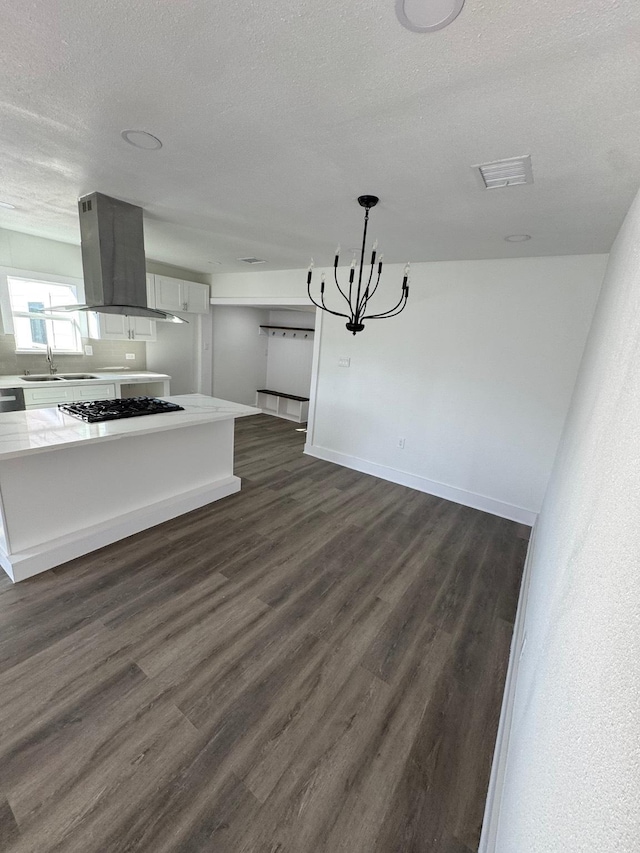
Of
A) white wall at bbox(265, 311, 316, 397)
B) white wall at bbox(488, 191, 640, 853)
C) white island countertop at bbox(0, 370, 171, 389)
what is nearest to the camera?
white wall at bbox(488, 191, 640, 853)

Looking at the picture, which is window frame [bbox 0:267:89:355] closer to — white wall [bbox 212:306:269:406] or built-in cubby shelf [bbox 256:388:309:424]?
white wall [bbox 212:306:269:406]

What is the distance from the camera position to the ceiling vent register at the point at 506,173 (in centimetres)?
167

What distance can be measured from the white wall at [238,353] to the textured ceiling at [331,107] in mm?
3863

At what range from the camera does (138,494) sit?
9.64ft

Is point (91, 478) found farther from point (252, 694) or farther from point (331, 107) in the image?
point (331, 107)

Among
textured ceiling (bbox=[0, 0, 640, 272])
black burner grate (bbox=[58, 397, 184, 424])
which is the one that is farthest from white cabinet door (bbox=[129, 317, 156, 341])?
textured ceiling (bbox=[0, 0, 640, 272])

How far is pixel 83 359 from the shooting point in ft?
15.9

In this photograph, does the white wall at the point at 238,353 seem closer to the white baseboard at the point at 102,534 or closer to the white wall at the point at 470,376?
the white wall at the point at 470,376

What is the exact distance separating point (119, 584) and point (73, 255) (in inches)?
171

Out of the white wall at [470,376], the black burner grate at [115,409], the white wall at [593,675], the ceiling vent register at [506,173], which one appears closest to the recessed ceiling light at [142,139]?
the ceiling vent register at [506,173]

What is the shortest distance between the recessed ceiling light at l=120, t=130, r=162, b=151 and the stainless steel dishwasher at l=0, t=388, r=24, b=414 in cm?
325

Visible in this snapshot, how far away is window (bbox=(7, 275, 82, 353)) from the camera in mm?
4184

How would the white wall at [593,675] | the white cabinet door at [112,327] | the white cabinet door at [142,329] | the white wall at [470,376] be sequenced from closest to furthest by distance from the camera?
1. the white wall at [593,675]
2. the white wall at [470,376]
3. the white cabinet door at [112,327]
4. the white cabinet door at [142,329]

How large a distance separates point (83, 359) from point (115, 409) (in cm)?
255
